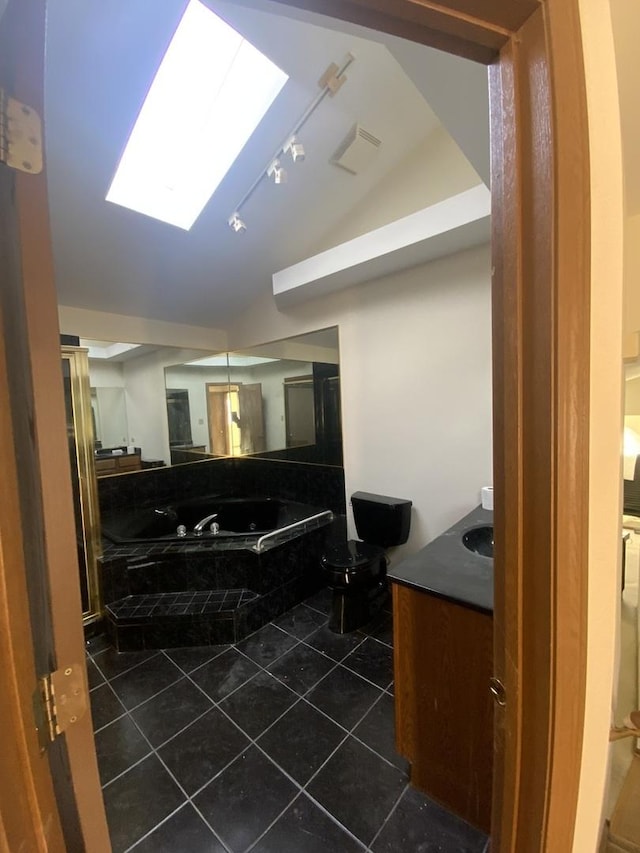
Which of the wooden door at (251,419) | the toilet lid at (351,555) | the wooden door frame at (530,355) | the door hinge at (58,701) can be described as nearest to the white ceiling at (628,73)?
the wooden door frame at (530,355)

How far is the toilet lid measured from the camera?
220cm

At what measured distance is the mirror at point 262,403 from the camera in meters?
3.02

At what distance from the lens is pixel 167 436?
3.60 metres

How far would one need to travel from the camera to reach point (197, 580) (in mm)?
2443

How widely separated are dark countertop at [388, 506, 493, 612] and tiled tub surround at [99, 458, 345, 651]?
Result: 4.46 ft

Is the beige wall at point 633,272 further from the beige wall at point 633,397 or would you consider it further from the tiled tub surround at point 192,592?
the tiled tub surround at point 192,592

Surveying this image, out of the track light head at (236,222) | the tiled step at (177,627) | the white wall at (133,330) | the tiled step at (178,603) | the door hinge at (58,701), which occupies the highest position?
the track light head at (236,222)

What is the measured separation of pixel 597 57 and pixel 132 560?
9.96 ft

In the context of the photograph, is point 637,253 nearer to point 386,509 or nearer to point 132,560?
point 386,509

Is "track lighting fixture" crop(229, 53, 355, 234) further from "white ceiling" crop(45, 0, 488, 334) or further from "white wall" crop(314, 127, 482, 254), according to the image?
"white wall" crop(314, 127, 482, 254)

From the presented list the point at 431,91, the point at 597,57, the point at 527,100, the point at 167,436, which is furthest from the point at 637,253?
the point at 167,436

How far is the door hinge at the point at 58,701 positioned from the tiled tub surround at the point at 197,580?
186cm

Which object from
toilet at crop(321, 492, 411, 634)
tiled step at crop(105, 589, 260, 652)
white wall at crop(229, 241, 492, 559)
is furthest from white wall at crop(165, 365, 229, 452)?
toilet at crop(321, 492, 411, 634)

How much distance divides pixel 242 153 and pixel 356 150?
661 millimetres
